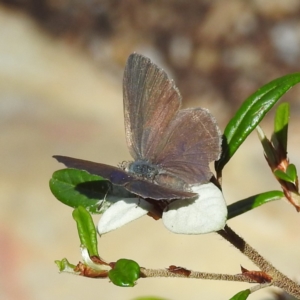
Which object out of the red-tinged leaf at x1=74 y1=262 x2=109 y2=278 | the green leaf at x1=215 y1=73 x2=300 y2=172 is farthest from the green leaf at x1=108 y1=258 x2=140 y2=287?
the green leaf at x1=215 y1=73 x2=300 y2=172

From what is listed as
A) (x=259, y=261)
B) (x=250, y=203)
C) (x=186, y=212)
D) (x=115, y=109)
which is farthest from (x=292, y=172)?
(x=115, y=109)

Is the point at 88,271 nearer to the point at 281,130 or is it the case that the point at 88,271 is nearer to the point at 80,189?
the point at 80,189

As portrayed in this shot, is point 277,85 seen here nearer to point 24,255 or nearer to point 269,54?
point 24,255

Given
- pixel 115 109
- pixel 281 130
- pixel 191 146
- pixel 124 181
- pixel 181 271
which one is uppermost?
pixel 115 109

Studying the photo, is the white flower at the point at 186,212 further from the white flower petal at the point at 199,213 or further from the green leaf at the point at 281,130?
the green leaf at the point at 281,130

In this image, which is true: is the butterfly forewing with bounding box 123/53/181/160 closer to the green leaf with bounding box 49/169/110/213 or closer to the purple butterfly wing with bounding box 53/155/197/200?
the green leaf with bounding box 49/169/110/213

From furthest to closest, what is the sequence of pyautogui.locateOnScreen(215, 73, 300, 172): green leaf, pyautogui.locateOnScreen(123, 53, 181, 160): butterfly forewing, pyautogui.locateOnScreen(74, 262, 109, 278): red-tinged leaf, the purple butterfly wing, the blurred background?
the blurred background, pyautogui.locateOnScreen(215, 73, 300, 172): green leaf, pyautogui.locateOnScreen(123, 53, 181, 160): butterfly forewing, pyautogui.locateOnScreen(74, 262, 109, 278): red-tinged leaf, the purple butterfly wing
